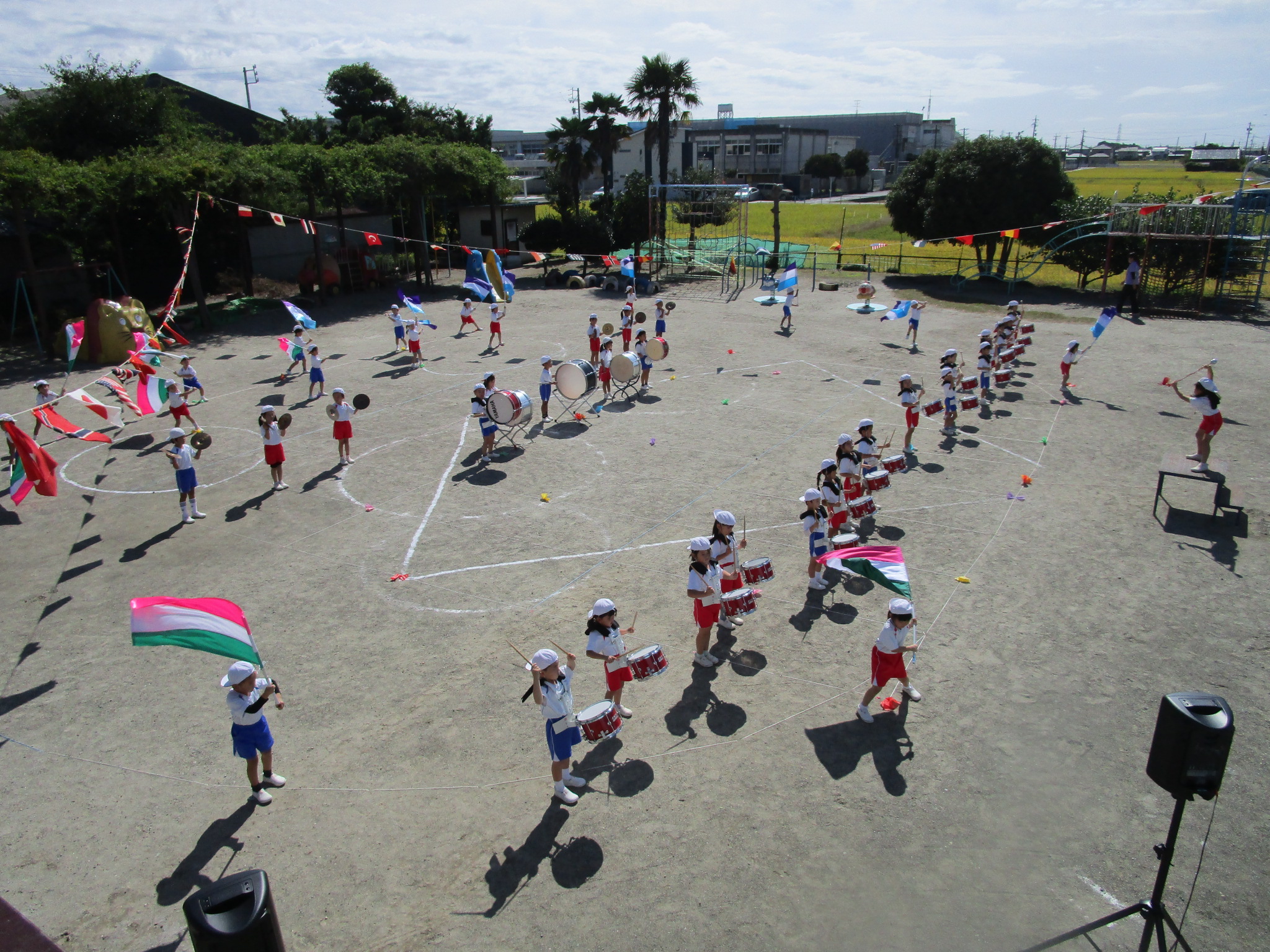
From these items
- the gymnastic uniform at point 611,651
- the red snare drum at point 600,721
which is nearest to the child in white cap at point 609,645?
the gymnastic uniform at point 611,651

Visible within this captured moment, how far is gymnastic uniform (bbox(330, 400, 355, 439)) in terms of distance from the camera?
16078 millimetres

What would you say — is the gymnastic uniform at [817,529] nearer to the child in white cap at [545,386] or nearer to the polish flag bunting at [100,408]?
the child in white cap at [545,386]

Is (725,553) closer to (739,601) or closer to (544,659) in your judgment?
(739,601)

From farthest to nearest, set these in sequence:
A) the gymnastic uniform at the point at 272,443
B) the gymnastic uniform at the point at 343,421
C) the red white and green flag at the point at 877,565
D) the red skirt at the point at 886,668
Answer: the gymnastic uniform at the point at 343,421 < the gymnastic uniform at the point at 272,443 < the red white and green flag at the point at 877,565 < the red skirt at the point at 886,668

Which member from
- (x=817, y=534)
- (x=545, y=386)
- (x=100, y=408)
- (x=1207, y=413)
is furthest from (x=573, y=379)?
(x=1207, y=413)

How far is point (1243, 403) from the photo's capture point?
63.3 feet

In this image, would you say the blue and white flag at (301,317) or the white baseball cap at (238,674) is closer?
the white baseball cap at (238,674)

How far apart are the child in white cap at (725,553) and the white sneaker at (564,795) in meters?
3.13

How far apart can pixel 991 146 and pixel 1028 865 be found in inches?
1371

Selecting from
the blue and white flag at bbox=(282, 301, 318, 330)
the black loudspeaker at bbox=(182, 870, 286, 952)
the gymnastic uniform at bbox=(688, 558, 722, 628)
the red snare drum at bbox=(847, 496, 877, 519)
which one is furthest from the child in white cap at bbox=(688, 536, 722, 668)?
the blue and white flag at bbox=(282, 301, 318, 330)

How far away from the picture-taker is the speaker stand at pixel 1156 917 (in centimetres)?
585

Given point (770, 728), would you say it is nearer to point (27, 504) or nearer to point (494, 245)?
point (27, 504)

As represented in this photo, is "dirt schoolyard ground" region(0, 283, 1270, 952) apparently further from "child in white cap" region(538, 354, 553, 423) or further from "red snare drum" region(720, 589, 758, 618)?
"child in white cap" region(538, 354, 553, 423)

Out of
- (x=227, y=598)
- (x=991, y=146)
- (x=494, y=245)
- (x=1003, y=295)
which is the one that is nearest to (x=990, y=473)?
(x=227, y=598)
